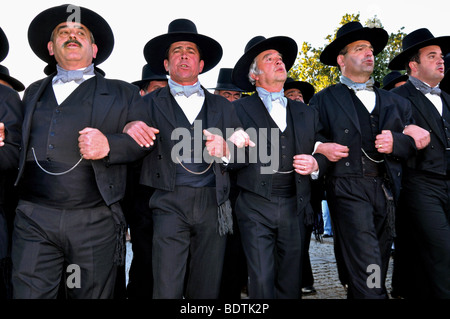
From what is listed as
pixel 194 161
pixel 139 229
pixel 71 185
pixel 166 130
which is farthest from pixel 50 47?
pixel 139 229

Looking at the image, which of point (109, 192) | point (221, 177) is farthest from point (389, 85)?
point (109, 192)

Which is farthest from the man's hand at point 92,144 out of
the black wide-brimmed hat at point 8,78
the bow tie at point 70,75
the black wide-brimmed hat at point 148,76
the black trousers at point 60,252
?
the black wide-brimmed hat at point 8,78

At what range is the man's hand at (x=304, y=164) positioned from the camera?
366 centimetres

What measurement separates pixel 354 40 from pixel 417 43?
884mm

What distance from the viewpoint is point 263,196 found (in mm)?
3721

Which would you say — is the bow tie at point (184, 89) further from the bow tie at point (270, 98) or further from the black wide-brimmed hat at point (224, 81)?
the black wide-brimmed hat at point (224, 81)

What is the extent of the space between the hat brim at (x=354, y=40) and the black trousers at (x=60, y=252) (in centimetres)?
298

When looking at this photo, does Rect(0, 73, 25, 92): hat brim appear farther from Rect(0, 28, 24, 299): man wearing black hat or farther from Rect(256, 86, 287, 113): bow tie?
Rect(256, 86, 287, 113): bow tie

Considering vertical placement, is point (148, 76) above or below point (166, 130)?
above

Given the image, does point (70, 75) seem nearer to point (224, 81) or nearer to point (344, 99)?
point (344, 99)

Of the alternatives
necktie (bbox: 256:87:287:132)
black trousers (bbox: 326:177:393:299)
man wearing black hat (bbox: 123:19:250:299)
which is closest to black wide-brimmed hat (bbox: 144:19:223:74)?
man wearing black hat (bbox: 123:19:250:299)

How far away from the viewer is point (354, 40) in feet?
14.7

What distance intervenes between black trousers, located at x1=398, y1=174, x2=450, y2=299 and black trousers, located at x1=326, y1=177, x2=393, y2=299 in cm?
57

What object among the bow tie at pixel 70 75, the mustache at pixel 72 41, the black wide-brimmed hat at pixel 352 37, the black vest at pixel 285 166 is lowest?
the black vest at pixel 285 166
